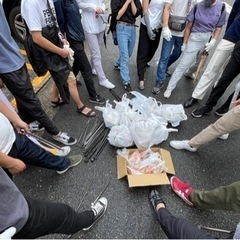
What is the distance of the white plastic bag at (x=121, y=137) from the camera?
248 cm

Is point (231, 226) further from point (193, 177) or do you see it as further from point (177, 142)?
point (177, 142)

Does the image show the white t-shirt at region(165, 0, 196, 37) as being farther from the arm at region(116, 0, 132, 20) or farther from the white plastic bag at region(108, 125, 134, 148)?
the white plastic bag at region(108, 125, 134, 148)

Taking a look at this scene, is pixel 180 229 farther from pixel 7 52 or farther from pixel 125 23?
pixel 125 23

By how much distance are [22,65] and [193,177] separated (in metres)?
2.03

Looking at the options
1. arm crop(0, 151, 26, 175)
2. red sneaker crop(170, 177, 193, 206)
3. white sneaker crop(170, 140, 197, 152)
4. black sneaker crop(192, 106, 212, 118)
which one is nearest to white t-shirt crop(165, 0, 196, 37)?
black sneaker crop(192, 106, 212, 118)

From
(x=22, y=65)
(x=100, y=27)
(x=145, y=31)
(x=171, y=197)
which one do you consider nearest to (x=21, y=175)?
(x=22, y=65)

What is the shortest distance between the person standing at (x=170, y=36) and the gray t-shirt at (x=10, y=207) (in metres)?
2.57

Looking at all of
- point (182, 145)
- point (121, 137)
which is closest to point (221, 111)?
point (182, 145)

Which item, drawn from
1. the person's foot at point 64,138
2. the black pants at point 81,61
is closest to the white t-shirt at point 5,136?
the person's foot at point 64,138

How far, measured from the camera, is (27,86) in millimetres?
2049

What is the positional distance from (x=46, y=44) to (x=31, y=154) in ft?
3.46

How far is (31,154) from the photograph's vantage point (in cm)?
180

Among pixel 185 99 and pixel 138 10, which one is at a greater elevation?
pixel 138 10

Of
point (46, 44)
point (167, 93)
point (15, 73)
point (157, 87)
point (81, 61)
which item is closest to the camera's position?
point (15, 73)
